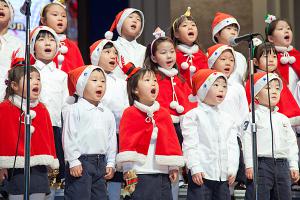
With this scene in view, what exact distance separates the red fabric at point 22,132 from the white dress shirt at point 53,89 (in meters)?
0.52

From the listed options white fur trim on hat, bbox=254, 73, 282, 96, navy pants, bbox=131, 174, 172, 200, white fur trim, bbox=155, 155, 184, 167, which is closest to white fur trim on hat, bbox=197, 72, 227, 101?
white fur trim on hat, bbox=254, 73, 282, 96

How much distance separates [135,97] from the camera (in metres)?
5.95

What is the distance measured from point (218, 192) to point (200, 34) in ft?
12.6

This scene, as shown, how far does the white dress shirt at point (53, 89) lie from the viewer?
6211 mm

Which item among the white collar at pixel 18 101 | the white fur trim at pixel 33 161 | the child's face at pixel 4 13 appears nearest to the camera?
the white fur trim at pixel 33 161

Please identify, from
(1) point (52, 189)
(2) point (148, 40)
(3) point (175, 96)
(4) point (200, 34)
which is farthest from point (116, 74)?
(4) point (200, 34)

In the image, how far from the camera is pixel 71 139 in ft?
18.4

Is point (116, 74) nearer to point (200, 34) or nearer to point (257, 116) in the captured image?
point (257, 116)

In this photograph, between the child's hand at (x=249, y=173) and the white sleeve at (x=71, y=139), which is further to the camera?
the child's hand at (x=249, y=173)

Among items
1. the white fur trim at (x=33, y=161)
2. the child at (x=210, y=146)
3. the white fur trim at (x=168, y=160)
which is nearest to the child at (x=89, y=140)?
the white fur trim at (x=33, y=161)

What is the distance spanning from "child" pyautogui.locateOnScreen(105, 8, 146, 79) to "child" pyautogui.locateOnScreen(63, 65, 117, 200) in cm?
104

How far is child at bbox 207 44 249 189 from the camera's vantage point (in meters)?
6.49

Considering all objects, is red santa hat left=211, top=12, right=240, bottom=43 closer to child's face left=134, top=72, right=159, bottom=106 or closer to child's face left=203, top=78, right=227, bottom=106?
child's face left=203, top=78, right=227, bottom=106

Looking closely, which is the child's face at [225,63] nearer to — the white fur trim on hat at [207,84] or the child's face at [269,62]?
the child's face at [269,62]
